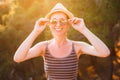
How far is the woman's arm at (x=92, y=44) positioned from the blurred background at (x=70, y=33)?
1109 cm

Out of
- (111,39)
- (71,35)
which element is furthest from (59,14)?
(111,39)

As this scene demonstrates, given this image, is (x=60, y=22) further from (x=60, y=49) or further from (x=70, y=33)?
(x=70, y=33)

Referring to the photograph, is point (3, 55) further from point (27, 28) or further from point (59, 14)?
point (59, 14)

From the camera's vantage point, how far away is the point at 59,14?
12.5 feet

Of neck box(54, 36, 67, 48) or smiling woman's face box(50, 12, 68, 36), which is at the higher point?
smiling woman's face box(50, 12, 68, 36)

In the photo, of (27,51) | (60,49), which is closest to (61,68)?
(60,49)

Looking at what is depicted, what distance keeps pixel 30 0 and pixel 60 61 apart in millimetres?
15113

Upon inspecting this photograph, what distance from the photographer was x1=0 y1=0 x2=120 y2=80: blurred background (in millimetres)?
15625

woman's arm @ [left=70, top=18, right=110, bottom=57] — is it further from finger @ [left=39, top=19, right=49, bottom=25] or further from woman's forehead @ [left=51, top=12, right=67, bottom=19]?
finger @ [left=39, top=19, right=49, bottom=25]

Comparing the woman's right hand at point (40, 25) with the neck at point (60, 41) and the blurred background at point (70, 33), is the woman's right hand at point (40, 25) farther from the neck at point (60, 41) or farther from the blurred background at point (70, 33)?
the blurred background at point (70, 33)

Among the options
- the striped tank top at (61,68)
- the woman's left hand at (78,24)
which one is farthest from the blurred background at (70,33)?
the striped tank top at (61,68)

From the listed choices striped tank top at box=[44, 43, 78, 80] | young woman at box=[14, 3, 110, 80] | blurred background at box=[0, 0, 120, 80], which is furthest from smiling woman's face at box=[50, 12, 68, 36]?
blurred background at box=[0, 0, 120, 80]

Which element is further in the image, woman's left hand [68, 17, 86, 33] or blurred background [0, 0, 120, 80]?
blurred background [0, 0, 120, 80]

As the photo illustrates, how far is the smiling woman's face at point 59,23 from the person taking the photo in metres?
3.77
